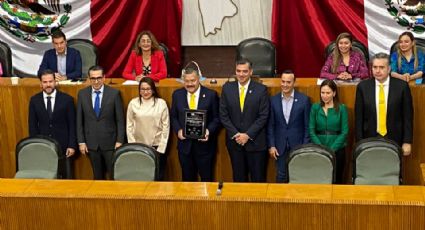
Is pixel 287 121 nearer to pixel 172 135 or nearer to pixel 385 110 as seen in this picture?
pixel 385 110

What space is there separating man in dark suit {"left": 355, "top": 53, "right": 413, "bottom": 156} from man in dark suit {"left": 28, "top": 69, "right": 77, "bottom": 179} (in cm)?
246

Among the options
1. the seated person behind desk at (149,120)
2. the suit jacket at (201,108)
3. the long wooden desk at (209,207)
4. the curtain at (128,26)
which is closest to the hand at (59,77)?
the seated person behind desk at (149,120)

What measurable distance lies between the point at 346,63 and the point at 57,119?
2551 millimetres

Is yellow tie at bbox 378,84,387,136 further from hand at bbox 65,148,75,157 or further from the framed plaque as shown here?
hand at bbox 65,148,75,157

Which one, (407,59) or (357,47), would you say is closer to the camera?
(407,59)

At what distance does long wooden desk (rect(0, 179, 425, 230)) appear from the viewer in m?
5.04

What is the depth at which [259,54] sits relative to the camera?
8.16 metres

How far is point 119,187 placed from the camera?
5.43 metres

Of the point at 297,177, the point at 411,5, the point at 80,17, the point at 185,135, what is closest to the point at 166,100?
the point at 185,135

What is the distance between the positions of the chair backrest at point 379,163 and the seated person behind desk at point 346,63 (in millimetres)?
1026

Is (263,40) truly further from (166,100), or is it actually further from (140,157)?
(140,157)

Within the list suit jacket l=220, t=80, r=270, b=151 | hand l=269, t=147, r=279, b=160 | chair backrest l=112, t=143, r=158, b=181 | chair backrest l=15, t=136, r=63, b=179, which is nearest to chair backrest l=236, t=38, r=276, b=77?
suit jacket l=220, t=80, r=270, b=151

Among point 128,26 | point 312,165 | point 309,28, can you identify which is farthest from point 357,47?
point 128,26

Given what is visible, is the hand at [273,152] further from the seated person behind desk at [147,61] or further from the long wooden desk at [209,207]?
the long wooden desk at [209,207]
